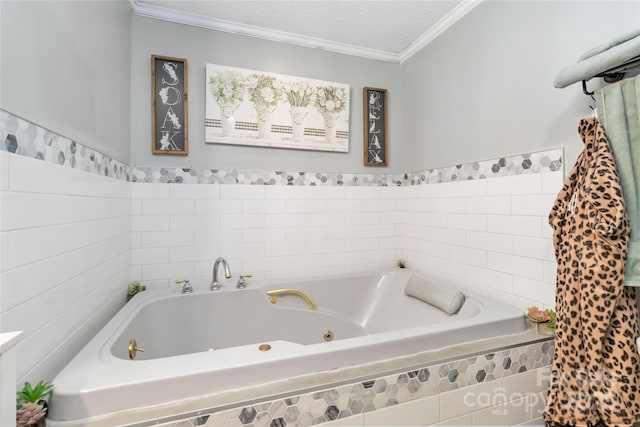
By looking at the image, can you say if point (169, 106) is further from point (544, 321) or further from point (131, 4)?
point (544, 321)

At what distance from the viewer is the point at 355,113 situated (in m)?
2.35

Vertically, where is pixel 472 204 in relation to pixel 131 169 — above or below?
below

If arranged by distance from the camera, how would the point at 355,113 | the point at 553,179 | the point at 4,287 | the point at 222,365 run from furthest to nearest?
1. the point at 355,113
2. the point at 553,179
3. the point at 222,365
4. the point at 4,287

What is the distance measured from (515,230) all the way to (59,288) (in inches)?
78.4

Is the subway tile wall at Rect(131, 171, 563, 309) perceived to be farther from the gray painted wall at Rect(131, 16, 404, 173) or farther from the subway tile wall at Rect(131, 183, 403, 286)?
the gray painted wall at Rect(131, 16, 404, 173)

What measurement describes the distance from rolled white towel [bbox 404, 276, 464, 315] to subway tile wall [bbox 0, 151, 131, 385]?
1.71 m

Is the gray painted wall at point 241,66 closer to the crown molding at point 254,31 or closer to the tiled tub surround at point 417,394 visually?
the crown molding at point 254,31

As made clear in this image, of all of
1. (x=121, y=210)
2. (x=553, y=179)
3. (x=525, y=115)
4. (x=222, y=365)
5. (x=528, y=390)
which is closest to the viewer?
(x=222, y=365)

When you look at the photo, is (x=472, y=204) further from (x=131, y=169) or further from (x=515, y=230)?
(x=131, y=169)

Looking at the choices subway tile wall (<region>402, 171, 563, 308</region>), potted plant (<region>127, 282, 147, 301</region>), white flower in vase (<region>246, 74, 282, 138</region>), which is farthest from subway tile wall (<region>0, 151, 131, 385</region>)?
subway tile wall (<region>402, 171, 563, 308</region>)

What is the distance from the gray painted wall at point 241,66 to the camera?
6.20ft

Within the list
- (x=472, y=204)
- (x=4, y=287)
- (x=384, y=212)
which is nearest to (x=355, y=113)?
(x=384, y=212)

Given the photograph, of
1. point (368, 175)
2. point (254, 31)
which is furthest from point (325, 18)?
point (368, 175)

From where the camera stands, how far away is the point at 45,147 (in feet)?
3.16
